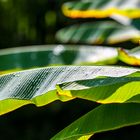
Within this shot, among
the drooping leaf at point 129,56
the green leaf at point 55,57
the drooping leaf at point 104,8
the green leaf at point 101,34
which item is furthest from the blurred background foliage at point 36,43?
the drooping leaf at point 129,56

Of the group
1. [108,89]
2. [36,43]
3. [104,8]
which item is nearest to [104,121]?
[108,89]

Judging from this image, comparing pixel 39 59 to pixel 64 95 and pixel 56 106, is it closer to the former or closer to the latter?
pixel 64 95

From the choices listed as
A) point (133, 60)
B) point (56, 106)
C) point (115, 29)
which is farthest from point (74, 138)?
point (56, 106)

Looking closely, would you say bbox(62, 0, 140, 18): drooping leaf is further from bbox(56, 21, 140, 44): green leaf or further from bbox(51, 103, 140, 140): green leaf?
bbox(51, 103, 140, 140): green leaf

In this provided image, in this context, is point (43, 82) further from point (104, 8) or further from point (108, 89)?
point (104, 8)

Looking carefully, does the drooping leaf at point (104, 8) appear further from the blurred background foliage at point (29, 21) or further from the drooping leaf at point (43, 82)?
the blurred background foliage at point (29, 21)

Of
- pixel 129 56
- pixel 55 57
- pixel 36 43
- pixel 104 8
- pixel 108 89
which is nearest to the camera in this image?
pixel 108 89
